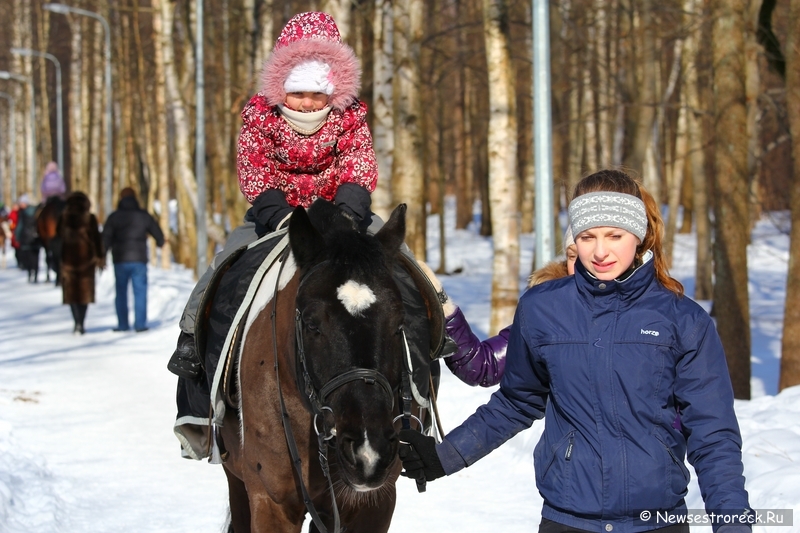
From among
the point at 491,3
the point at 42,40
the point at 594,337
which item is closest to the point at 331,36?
the point at 594,337

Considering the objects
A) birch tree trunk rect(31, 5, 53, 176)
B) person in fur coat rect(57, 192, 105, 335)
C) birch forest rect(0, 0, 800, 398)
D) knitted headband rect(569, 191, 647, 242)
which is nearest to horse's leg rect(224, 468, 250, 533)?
birch forest rect(0, 0, 800, 398)

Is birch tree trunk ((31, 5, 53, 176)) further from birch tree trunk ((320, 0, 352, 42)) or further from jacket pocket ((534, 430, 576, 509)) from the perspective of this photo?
jacket pocket ((534, 430, 576, 509))

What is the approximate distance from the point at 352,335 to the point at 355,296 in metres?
0.15

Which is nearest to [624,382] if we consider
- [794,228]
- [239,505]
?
[239,505]

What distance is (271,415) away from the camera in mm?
4117

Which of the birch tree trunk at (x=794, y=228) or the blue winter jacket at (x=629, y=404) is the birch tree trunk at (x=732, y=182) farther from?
the blue winter jacket at (x=629, y=404)

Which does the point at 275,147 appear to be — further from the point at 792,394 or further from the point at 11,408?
the point at 11,408

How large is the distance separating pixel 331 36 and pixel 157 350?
33.2 ft

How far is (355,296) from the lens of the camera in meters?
3.58

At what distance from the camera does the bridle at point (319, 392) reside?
3.44 m

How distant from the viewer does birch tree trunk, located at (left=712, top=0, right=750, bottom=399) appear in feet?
37.7

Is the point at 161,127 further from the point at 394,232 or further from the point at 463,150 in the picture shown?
the point at 394,232

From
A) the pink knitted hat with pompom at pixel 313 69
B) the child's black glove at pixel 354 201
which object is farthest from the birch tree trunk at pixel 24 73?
the child's black glove at pixel 354 201

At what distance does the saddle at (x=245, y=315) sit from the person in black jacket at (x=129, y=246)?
1212 cm
